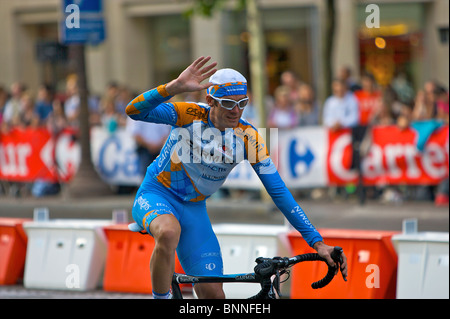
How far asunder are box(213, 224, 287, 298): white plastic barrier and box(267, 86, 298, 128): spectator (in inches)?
258

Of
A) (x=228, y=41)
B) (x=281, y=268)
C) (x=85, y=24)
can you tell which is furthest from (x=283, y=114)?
(x=281, y=268)

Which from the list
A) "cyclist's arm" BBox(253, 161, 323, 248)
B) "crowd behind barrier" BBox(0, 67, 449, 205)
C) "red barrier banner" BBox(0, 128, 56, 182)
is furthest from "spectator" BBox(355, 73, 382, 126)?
"cyclist's arm" BBox(253, 161, 323, 248)

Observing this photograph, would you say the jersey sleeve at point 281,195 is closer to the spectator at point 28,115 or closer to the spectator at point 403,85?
the spectator at point 28,115

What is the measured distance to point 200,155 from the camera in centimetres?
540

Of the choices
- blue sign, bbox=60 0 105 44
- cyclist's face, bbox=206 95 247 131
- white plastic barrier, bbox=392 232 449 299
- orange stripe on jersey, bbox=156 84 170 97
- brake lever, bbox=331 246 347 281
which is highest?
blue sign, bbox=60 0 105 44

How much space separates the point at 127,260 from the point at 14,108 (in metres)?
10.0

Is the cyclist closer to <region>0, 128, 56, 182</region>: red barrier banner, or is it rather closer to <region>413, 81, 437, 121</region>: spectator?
<region>413, 81, 437, 121</region>: spectator

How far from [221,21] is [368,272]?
52.2ft

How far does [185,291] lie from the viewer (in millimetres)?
8344

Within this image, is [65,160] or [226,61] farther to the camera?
[226,61]

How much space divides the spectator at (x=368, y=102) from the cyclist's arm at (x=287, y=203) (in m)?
8.95

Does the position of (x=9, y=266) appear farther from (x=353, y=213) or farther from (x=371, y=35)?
(x=371, y=35)

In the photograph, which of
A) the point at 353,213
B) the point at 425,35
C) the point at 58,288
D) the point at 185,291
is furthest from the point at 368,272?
the point at 425,35

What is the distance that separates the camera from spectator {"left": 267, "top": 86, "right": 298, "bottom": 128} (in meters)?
14.8
